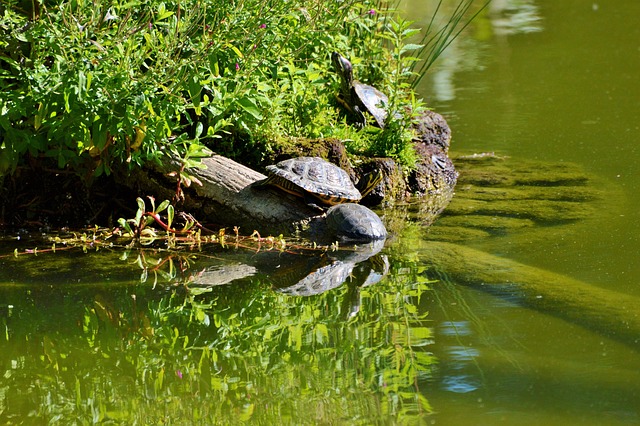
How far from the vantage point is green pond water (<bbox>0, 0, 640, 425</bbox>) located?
3080 mm

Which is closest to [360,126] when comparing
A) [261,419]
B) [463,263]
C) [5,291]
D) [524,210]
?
[524,210]

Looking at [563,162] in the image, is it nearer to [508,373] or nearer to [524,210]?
[524,210]

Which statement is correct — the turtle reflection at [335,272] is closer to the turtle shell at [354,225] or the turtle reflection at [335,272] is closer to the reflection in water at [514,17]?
the turtle shell at [354,225]

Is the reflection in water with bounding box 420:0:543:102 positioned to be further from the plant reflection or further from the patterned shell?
the plant reflection

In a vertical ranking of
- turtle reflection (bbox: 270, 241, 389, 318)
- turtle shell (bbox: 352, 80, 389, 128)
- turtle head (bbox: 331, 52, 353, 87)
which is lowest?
turtle reflection (bbox: 270, 241, 389, 318)

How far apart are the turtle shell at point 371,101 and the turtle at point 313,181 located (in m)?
0.94

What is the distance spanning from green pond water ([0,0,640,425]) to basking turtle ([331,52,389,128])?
0.89m

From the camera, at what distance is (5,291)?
176 inches

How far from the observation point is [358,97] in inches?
262

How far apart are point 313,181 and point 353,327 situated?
1791 mm

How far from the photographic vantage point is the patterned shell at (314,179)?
5469 millimetres

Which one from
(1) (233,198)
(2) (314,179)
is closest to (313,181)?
(2) (314,179)

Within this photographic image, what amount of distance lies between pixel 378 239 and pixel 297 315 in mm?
1422

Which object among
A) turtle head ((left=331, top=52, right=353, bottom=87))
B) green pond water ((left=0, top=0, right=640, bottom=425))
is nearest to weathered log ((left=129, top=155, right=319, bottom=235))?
green pond water ((left=0, top=0, right=640, bottom=425))
